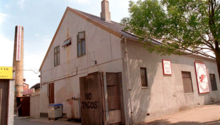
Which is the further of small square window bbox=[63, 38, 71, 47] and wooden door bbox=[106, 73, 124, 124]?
small square window bbox=[63, 38, 71, 47]

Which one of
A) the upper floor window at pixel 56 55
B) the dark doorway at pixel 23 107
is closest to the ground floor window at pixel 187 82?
the upper floor window at pixel 56 55

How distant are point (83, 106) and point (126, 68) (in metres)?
3.35

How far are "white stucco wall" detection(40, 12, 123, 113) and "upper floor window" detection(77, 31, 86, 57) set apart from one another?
35 cm

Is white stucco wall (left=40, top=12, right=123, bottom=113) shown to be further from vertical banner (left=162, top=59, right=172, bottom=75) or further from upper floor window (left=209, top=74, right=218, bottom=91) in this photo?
upper floor window (left=209, top=74, right=218, bottom=91)

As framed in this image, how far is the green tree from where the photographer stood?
8.45 m

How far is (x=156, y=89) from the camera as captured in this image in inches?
460

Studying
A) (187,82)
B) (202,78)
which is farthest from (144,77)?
(202,78)

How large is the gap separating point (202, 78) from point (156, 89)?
714 cm

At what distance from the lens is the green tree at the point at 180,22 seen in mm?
8445

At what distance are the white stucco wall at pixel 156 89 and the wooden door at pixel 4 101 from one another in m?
5.67

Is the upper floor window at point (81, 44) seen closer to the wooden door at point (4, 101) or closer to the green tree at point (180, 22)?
the green tree at point (180, 22)

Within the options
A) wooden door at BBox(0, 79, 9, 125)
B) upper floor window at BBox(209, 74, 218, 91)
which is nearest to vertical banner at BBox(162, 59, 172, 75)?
upper floor window at BBox(209, 74, 218, 91)

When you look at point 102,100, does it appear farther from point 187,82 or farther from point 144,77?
point 187,82

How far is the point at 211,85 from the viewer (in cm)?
1734
